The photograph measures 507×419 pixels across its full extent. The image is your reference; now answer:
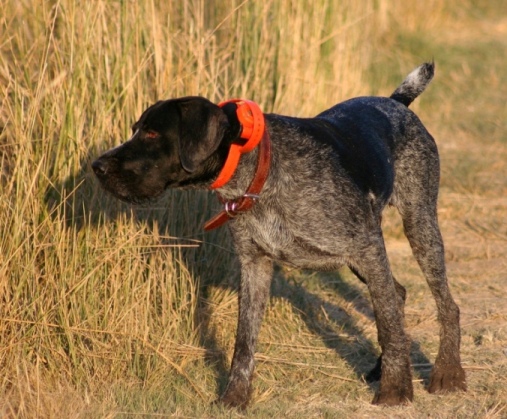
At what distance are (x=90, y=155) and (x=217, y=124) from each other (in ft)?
4.02

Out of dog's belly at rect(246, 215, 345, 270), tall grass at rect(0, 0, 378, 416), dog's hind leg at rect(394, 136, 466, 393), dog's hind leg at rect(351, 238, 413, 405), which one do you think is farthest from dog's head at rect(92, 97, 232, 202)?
dog's hind leg at rect(394, 136, 466, 393)

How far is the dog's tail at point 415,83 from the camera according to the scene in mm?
5707

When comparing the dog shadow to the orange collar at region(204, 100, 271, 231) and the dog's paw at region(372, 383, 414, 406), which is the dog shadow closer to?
the dog's paw at region(372, 383, 414, 406)

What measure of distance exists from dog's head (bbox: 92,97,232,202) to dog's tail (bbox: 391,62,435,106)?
1700mm

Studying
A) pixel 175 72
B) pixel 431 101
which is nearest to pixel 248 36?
pixel 175 72

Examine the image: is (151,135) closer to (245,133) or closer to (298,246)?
(245,133)

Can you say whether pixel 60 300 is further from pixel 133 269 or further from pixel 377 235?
pixel 377 235

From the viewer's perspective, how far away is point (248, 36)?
22.5 feet

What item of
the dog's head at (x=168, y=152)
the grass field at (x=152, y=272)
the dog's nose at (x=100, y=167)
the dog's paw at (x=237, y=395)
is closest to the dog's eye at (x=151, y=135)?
the dog's head at (x=168, y=152)

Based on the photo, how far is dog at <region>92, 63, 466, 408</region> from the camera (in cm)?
443

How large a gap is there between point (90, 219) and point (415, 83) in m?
2.07

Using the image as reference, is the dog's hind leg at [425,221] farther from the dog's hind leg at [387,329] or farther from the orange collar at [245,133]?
the orange collar at [245,133]

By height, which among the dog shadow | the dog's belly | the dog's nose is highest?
the dog's nose

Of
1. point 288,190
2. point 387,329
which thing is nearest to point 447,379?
point 387,329
